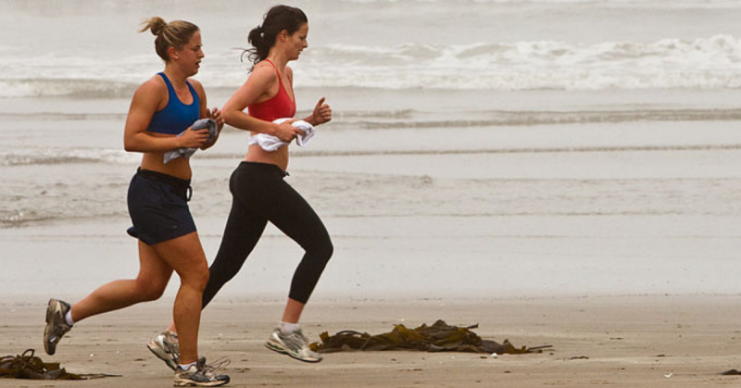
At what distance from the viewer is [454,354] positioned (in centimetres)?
526

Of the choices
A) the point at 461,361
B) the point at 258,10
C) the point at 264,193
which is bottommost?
the point at 461,361

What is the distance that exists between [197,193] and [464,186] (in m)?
3.05

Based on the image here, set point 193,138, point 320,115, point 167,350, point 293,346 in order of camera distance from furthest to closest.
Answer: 1. point 320,115
2. point 293,346
3. point 167,350
4. point 193,138

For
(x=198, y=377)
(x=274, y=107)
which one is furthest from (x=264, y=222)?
(x=198, y=377)


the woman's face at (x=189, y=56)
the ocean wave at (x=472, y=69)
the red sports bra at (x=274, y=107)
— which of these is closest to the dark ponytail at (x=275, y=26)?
the red sports bra at (x=274, y=107)

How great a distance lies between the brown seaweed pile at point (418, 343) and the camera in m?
5.34

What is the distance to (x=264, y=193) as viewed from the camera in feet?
16.2

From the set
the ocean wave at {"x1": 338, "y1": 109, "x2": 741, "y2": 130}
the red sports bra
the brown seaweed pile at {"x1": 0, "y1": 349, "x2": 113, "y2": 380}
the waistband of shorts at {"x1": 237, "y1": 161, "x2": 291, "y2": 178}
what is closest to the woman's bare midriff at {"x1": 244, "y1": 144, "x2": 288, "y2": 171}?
the waistband of shorts at {"x1": 237, "y1": 161, "x2": 291, "y2": 178}

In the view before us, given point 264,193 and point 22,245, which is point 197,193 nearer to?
point 22,245

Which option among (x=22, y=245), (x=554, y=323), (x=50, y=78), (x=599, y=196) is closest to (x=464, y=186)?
(x=599, y=196)

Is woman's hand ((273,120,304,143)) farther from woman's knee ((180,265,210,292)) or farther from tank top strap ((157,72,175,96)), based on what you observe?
woman's knee ((180,265,210,292))

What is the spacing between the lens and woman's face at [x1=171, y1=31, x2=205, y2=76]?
4320mm

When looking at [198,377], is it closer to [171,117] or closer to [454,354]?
[171,117]

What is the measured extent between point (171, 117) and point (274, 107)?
2.34 feet
